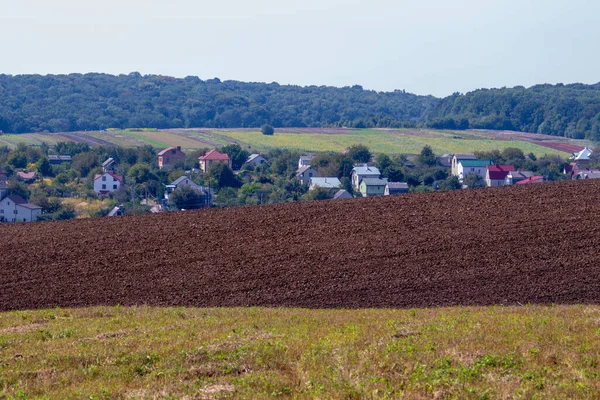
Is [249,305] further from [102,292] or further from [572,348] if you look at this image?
[572,348]

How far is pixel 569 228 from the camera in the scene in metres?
24.6

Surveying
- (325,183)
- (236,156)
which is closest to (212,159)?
(236,156)

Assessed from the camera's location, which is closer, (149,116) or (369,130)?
(369,130)

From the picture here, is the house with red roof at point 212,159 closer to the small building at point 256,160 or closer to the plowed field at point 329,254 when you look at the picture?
the small building at point 256,160

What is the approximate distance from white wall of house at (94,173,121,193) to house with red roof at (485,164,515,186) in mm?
30638

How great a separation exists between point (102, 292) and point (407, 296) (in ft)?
25.2

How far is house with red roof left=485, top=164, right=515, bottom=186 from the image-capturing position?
63.8 metres

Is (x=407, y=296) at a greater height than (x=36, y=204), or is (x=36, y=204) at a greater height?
(x=407, y=296)

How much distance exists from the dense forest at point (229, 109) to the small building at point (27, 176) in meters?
64.6

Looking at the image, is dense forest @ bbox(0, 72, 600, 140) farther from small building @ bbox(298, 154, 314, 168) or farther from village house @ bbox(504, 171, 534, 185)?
village house @ bbox(504, 171, 534, 185)

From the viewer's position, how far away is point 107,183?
7062 centimetres

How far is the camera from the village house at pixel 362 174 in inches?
2672

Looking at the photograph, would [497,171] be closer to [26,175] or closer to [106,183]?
[106,183]

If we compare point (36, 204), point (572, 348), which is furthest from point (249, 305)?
point (36, 204)
